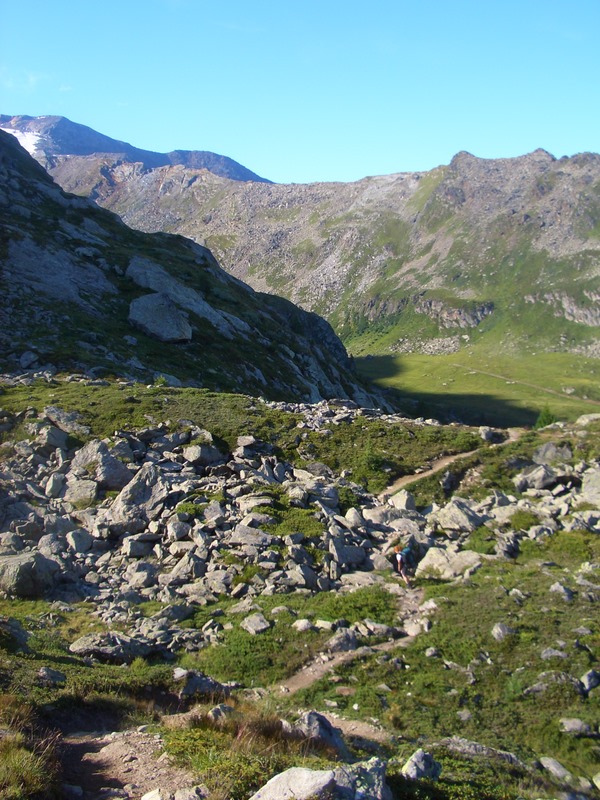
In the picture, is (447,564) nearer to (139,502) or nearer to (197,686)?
(197,686)

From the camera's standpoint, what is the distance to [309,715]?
41.5ft

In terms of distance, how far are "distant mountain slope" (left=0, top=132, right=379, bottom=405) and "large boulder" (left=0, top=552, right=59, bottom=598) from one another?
104 feet

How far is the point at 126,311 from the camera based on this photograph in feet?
233

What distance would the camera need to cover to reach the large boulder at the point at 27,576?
23.5 metres

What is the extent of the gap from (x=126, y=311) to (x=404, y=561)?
182 feet

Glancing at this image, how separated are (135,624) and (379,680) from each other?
9.43 m

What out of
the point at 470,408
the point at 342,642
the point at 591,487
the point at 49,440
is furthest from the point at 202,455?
the point at 470,408

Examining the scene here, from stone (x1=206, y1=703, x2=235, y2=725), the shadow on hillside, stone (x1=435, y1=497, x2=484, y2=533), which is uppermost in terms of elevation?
stone (x1=206, y1=703, x2=235, y2=725)

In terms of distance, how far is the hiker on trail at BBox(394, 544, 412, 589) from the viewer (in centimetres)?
2494

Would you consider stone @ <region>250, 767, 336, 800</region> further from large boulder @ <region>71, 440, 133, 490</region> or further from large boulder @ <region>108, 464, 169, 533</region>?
large boulder @ <region>71, 440, 133, 490</region>

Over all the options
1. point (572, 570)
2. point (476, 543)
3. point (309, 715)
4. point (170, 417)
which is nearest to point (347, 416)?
point (170, 417)

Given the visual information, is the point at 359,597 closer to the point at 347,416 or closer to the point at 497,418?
the point at 347,416

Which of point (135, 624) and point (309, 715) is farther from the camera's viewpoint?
point (135, 624)

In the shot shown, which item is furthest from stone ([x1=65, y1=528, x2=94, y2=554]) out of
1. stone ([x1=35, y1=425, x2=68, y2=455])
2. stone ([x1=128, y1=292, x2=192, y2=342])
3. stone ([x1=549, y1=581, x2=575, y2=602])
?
stone ([x1=128, y1=292, x2=192, y2=342])
